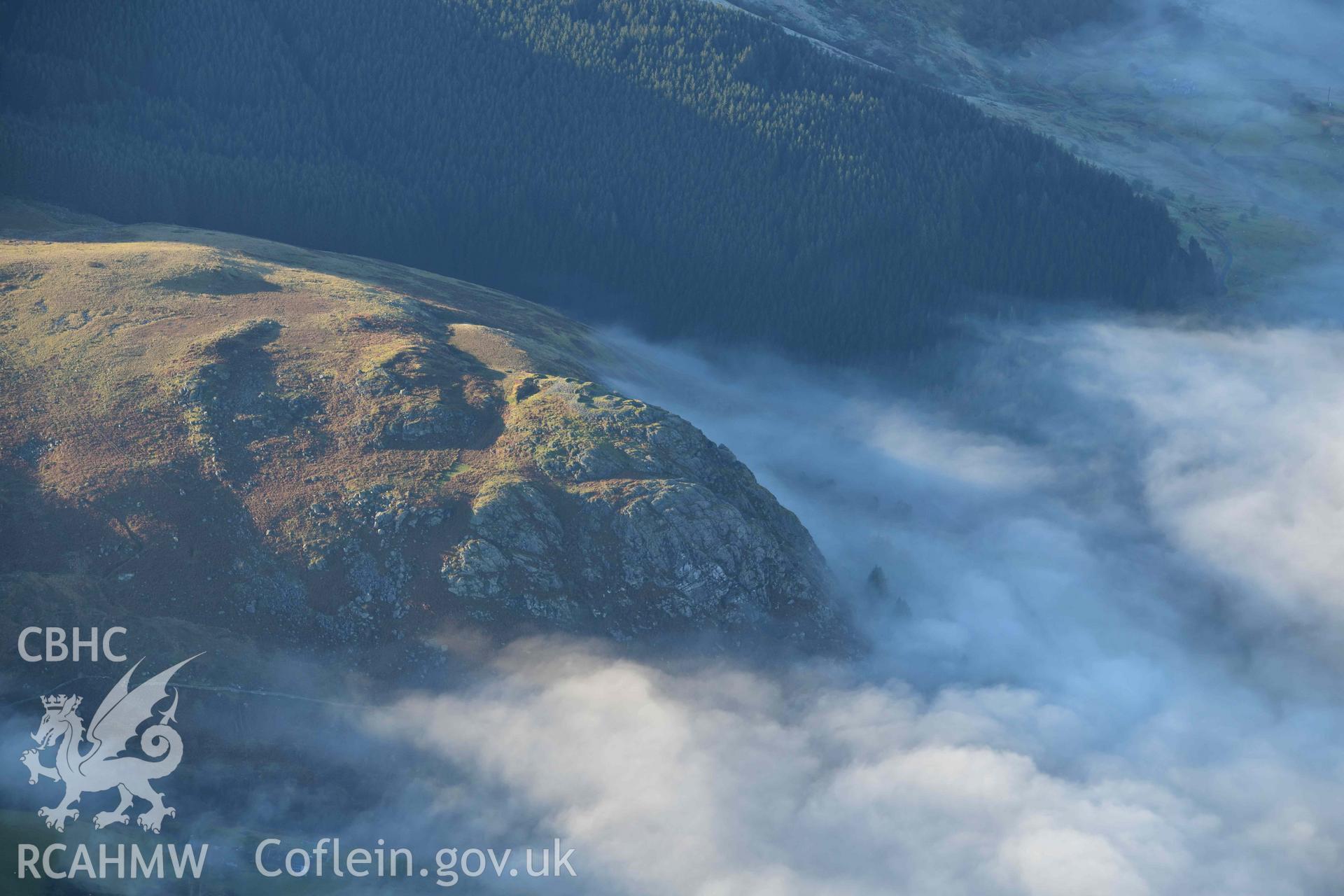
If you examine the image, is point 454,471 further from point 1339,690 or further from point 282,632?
point 1339,690

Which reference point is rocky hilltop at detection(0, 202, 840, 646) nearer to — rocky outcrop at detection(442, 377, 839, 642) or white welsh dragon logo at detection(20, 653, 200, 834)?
rocky outcrop at detection(442, 377, 839, 642)

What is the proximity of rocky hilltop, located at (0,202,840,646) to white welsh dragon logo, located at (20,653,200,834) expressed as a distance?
709 centimetres

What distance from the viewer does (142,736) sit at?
81.2m

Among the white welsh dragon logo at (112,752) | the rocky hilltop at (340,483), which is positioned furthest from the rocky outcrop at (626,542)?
the white welsh dragon logo at (112,752)

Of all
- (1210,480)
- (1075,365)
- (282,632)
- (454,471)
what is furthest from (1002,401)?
(282,632)

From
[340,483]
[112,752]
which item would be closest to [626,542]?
[340,483]

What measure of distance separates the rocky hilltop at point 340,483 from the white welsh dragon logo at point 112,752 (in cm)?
709

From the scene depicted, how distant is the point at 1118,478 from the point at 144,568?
136 m

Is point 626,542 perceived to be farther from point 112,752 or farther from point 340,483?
point 112,752

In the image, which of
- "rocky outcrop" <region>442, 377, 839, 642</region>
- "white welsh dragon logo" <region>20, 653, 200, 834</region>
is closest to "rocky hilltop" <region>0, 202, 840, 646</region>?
"rocky outcrop" <region>442, 377, 839, 642</region>

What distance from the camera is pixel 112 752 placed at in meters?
80.1

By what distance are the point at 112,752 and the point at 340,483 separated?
27.4m

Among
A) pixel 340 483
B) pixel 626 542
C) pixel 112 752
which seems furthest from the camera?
pixel 626 542

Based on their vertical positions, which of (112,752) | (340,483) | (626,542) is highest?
(626,542)
